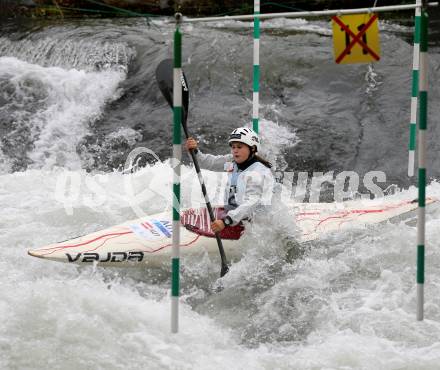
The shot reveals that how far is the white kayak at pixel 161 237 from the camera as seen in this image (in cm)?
532

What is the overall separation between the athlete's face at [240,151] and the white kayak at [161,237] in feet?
1.61

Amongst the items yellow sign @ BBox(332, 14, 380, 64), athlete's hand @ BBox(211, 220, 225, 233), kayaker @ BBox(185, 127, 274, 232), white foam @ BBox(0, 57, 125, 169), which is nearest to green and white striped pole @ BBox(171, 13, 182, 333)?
yellow sign @ BBox(332, 14, 380, 64)

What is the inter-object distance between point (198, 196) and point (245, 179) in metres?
1.93

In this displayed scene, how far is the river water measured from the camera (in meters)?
4.34

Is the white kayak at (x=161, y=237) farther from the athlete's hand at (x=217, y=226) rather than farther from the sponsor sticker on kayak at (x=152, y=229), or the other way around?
the athlete's hand at (x=217, y=226)

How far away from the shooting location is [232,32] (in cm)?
1076

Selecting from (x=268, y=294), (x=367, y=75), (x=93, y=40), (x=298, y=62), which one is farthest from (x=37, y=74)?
(x=268, y=294)

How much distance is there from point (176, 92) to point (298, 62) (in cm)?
580

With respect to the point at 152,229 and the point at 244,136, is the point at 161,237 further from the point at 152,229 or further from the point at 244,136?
the point at 244,136

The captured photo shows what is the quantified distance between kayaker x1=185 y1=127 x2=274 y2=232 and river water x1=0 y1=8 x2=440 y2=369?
292 millimetres

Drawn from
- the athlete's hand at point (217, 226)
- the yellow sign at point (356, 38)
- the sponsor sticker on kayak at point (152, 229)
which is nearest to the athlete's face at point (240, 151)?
the athlete's hand at point (217, 226)

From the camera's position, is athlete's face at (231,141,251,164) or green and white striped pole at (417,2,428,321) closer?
green and white striped pole at (417,2,428,321)

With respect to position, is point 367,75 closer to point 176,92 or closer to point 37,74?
point 37,74

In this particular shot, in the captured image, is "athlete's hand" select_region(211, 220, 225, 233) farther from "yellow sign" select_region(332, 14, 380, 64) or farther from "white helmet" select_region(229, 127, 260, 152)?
"yellow sign" select_region(332, 14, 380, 64)
